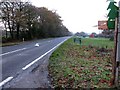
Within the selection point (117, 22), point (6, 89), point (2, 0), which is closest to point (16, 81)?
point (6, 89)

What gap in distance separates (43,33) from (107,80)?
72.6m

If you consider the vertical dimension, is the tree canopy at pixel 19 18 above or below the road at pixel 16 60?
above

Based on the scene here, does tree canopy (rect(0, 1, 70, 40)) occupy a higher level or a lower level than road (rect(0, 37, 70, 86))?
higher

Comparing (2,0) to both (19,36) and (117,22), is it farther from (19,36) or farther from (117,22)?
(117,22)

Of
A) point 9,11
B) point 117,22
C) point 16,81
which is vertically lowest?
point 16,81

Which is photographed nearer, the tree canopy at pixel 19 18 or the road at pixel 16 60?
the road at pixel 16 60

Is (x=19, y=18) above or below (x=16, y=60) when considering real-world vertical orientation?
above

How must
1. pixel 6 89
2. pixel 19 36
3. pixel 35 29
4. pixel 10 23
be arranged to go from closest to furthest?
pixel 6 89
pixel 10 23
pixel 19 36
pixel 35 29

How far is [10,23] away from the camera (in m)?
50.6

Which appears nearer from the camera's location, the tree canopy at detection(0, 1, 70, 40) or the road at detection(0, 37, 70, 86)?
the road at detection(0, 37, 70, 86)

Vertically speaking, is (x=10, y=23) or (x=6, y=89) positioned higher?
(x=10, y=23)

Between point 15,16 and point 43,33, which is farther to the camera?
point 43,33

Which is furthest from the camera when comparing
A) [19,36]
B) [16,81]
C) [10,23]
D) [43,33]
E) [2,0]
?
[43,33]

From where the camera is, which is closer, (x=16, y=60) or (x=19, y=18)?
(x=16, y=60)
